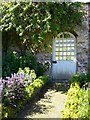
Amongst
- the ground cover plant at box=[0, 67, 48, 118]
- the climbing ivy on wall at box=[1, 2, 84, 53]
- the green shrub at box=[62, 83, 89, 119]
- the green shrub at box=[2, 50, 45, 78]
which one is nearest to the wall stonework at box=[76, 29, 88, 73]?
the climbing ivy on wall at box=[1, 2, 84, 53]

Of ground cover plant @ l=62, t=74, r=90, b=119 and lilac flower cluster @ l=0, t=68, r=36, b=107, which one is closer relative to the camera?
ground cover plant @ l=62, t=74, r=90, b=119

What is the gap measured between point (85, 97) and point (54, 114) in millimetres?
1216

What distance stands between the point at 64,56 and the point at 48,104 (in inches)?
213

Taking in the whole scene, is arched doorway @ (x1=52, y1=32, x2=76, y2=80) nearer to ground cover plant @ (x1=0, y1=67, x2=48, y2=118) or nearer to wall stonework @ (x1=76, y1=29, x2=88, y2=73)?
wall stonework @ (x1=76, y1=29, x2=88, y2=73)

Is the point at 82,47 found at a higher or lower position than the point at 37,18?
lower

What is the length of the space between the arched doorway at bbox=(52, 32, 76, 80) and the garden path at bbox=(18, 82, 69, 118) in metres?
1.88

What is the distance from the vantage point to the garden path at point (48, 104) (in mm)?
7871

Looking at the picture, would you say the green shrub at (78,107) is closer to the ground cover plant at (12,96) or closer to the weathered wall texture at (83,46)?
the ground cover plant at (12,96)

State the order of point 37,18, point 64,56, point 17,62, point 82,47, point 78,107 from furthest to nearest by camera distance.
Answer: point 64,56 → point 82,47 → point 17,62 → point 37,18 → point 78,107

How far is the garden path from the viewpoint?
7871 mm

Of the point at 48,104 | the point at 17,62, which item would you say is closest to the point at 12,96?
the point at 48,104

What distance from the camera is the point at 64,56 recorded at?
1420 cm

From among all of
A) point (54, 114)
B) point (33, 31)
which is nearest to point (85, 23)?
point (33, 31)

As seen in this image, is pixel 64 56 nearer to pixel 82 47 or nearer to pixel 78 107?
pixel 82 47
